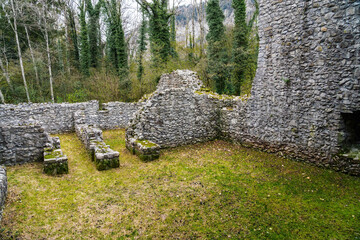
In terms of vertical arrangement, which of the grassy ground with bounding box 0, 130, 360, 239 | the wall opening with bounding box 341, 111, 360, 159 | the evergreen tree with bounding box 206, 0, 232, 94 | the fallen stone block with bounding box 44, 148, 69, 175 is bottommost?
the grassy ground with bounding box 0, 130, 360, 239

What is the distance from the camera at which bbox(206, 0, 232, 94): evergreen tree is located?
18.0 meters

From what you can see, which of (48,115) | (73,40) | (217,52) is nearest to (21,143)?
(48,115)

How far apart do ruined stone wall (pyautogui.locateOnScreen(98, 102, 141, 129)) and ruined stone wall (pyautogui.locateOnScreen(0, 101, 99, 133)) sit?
0.54 meters

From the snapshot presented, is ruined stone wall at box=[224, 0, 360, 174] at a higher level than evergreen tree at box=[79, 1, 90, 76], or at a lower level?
lower

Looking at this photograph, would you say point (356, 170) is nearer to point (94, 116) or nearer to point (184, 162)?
point (184, 162)

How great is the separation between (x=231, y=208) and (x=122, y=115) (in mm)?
10947

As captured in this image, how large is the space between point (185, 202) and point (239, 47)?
1605cm

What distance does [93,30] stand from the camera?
83.6 feet

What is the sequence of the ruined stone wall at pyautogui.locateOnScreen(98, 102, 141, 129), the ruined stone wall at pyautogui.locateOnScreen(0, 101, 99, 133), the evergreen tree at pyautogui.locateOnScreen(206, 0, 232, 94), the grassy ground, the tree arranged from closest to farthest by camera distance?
the grassy ground → the ruined stone wall at pyautogui.locateOnScreen(0, 101, 99, 133) → the ruined stone wall at pyautogui.locateOnScreen(98, 102, 141, 129) → the evergreen tree at pyautogui.locateOnScreen(206, 0, 232, 94) → the tree

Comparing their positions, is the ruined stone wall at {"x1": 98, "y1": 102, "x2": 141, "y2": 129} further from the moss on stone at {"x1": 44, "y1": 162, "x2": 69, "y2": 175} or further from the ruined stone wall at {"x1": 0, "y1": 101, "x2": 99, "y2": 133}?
the moss on stone at {"x1": 44, "y1": 162, "x2": 69, "y2": 175}

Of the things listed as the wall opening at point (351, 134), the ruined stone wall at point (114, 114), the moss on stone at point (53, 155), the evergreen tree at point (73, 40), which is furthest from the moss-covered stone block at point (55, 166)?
the evergreen tree at point (73, 40)

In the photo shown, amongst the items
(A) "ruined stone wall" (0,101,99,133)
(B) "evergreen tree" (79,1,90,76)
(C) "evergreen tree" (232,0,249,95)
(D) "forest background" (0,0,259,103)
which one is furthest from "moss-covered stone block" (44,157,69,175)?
(B) "evergreen tree" (79,1,90,76)

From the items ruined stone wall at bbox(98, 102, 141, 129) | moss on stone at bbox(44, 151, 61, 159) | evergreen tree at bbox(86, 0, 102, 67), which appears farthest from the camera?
evergreen tree at bbox(86, 0, 102, 67)

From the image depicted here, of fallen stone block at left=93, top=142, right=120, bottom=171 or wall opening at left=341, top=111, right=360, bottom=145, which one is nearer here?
wall opening at left=341, top=111, right=360, bottom=145
